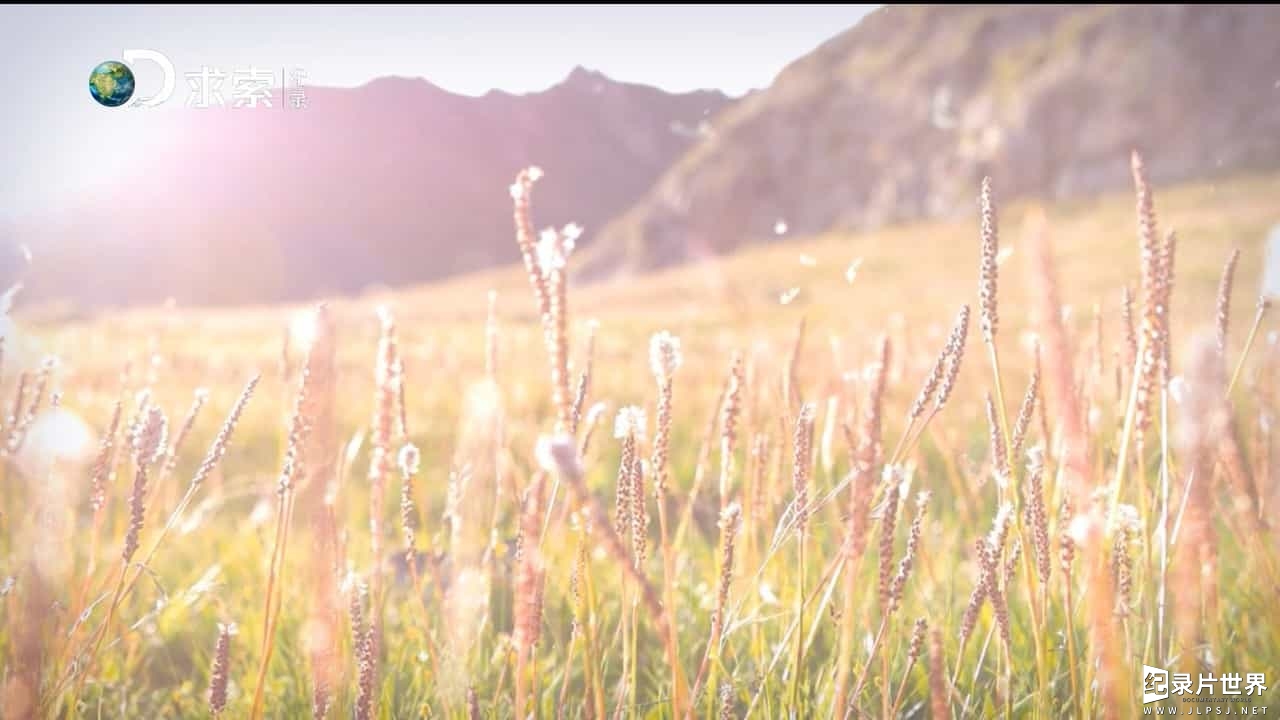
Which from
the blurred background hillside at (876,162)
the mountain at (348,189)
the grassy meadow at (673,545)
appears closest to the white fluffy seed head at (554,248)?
the grassy meadow at (673,545)

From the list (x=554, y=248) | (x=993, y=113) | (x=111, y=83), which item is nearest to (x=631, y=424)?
(x=554, y=248)

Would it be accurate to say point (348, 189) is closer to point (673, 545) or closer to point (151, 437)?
point (673, 545)

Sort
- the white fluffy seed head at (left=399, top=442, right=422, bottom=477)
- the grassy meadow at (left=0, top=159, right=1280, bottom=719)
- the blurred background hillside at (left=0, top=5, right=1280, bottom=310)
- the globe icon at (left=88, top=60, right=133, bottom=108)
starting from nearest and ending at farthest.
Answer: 1. the grassy meadow at (left=0, top=159, right=1280, bottom=719)
2. the white fluffy seed head at (left=399, top=442, right=422, bottom=477)
3. the globe icon at (left=88, top=60, right=133, bottom=108)
4. the blurred background hillside at (left=0, top=5, right=1280, bottom=310)

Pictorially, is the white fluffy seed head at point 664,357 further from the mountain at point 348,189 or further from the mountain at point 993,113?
the mountain at point 993,113

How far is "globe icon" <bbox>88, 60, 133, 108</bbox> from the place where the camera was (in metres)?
2.00

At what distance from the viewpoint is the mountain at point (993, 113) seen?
1517 inches

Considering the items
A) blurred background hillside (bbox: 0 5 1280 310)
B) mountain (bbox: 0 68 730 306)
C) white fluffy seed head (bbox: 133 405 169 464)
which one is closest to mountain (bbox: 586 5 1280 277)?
blurred background hillside (bbox: 0 5 1280 310)

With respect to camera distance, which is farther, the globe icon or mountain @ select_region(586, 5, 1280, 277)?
mountain @ select_region(586, 5, 1280, 277)

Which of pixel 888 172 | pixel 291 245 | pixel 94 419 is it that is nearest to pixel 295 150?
pixel 94 419

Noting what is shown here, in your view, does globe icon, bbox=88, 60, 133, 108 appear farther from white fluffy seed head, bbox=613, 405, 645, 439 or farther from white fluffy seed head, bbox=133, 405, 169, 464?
white fluffy seed head, bbox=613, 405, 645, 439

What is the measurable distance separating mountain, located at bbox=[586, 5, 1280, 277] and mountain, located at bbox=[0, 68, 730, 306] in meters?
16.0

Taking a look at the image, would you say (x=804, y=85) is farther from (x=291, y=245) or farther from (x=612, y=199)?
(x=612, y=199)

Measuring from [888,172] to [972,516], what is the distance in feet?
169

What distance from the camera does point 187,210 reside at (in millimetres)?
34938
